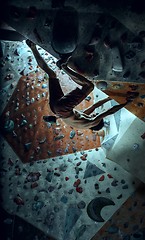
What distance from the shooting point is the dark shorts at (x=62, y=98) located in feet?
5.45

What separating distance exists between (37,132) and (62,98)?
0.77 meters

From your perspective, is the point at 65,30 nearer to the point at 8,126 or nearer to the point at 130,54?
the point at 130,54

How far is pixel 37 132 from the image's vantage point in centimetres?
240

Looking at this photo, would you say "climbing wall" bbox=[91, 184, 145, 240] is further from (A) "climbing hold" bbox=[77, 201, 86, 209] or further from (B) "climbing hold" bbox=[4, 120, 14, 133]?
(B) "climbing hold" bbox=[4, 120, 14, 133]

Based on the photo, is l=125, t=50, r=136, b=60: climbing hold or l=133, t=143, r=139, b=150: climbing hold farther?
l=133, t=143, r=139, b=150: climbing hold

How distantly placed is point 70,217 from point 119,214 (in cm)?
29

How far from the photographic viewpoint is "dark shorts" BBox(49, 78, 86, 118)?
1.66m

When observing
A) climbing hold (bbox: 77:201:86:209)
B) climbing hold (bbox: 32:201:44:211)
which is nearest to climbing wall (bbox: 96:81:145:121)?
climbing hold (bbox: 77:201:86:209)

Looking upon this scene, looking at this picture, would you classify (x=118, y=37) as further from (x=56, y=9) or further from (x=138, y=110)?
(x=138, y=110)

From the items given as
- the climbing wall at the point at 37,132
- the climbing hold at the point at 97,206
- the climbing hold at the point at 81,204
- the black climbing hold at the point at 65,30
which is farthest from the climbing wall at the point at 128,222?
the black climbing hold at the point at 65,30

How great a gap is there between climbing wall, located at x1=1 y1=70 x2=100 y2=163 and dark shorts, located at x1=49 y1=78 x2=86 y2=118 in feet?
2.22

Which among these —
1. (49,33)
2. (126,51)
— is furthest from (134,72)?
(49,33)

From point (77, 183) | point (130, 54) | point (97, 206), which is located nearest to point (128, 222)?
point (97, 206)

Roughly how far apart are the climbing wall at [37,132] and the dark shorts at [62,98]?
0.68 metres
